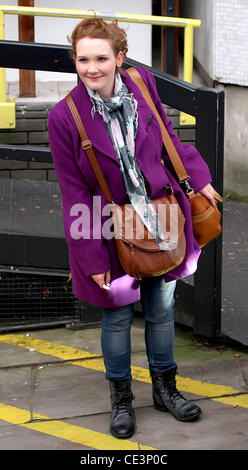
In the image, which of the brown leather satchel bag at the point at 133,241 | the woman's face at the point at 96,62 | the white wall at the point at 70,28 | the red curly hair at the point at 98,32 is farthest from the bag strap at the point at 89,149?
the white wall at the point at 70,28

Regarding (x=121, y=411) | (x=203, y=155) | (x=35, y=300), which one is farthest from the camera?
(x=35, y=300)

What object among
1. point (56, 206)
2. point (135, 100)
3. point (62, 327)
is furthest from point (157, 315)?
point (56, 206)

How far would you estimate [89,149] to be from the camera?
336 cm

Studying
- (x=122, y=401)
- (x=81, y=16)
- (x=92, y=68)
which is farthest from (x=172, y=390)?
(x=81, y=16)

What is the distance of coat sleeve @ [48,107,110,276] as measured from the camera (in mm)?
3373

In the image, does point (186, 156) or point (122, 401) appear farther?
point (122, 401)

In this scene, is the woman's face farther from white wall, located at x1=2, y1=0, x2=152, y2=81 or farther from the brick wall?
white wall, located at x1=2, y1=0, x2=152, y2=81

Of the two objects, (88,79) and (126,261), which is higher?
(88,79)

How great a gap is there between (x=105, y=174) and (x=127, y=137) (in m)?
0.18

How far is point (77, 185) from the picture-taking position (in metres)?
3.42

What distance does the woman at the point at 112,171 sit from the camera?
11.0ft

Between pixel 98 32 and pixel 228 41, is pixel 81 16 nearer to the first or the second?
pixel 228 41
